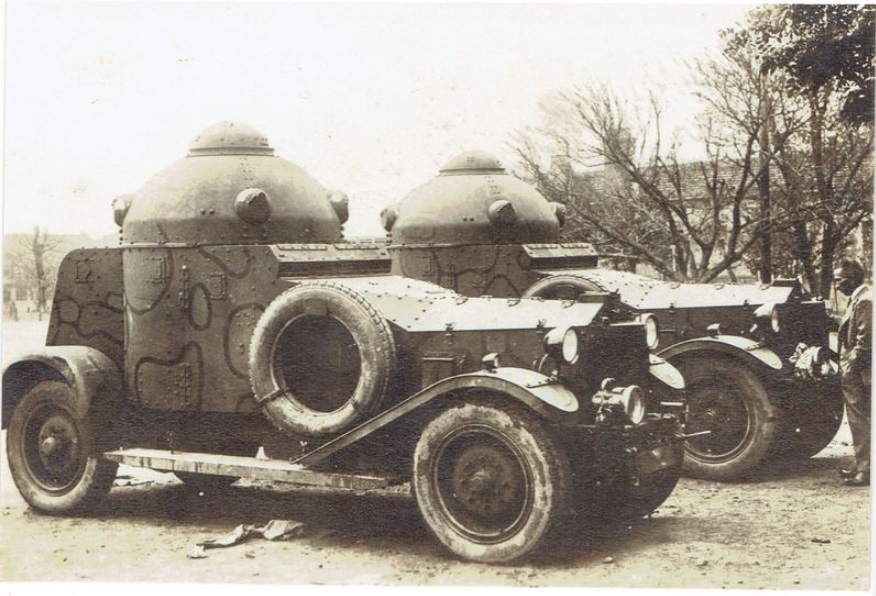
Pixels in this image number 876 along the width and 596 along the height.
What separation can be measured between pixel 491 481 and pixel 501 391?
0.54 m

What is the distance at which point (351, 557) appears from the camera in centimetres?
764

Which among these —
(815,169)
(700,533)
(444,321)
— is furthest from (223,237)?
(815,169)

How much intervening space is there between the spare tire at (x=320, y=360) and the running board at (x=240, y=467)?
A: 267 mm

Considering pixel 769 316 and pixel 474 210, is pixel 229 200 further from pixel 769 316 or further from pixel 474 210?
pixel 769 316

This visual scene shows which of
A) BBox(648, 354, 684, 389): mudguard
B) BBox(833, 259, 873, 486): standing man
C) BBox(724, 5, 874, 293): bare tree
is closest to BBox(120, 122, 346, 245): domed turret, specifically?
BBox(648, 354, 684, 389): mudguard

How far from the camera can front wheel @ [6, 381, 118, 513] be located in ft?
29.2

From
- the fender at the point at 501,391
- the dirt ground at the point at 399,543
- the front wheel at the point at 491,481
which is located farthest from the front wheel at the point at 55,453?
the front wheel at the point at 491,481

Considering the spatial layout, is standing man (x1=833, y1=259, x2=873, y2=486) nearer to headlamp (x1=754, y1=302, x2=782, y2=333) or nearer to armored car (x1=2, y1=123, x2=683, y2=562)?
headlamp (x1=754, y1=302, x2=782, y2=333)

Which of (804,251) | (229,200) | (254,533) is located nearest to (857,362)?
(254,533)

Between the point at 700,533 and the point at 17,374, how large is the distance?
5.08 meters

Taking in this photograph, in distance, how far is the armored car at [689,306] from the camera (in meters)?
10.1

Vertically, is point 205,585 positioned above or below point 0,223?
below

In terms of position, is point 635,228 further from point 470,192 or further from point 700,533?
point 700,533

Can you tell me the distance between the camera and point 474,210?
1231 cm
